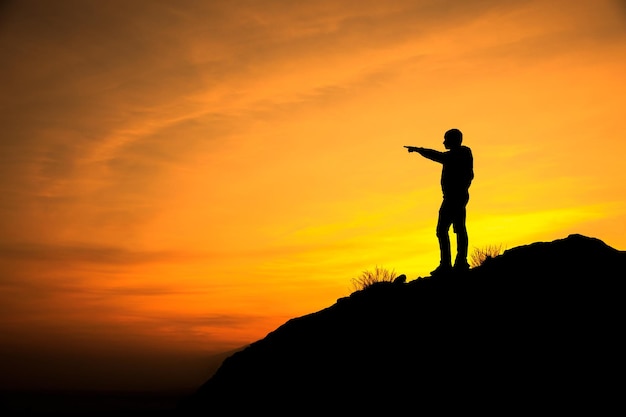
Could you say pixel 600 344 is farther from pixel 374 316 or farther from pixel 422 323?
pixel 374 316

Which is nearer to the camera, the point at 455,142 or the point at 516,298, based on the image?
the point at 516,298

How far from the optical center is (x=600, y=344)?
1109cm

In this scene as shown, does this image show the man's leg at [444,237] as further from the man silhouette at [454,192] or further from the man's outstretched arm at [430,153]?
the man's outstretched arm at [430,153]

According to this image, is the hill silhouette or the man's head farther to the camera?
the man's head

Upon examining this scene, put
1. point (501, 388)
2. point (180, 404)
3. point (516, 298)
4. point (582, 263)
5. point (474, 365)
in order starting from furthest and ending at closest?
1. point (180, 404)
2. point (582, 263)
3. point (516, 298)
4. point (474, 365)
5. point (501, 388)

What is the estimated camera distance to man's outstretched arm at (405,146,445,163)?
14.4 meters

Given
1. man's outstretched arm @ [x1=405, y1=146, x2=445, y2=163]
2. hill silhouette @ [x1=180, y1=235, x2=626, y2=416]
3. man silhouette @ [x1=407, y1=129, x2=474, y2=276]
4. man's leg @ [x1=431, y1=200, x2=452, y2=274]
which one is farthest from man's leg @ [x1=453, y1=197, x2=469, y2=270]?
man's outstretched arm @ [x1=405, y1=146, x2=445, y2=163]

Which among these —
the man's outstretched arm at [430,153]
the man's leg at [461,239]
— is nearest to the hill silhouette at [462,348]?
the man's leg at [461,239]

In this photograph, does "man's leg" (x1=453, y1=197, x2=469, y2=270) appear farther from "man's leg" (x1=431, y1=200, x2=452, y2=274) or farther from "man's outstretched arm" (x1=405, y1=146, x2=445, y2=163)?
"man's outstretched arm" (x1=405, y1=146, x2=445, y2=163)

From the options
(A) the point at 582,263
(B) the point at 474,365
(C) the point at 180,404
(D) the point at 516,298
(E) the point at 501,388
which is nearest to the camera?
(E) the point at 501,388

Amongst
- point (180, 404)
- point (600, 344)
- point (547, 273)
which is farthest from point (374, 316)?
point (180, 404)

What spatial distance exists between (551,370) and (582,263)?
3.85 m

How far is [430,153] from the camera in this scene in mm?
14438

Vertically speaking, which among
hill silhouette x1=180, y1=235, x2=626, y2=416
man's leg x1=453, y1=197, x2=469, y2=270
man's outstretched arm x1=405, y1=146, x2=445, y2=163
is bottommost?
hill silhouette x1=180, y1=235, x2=626, y2=416
